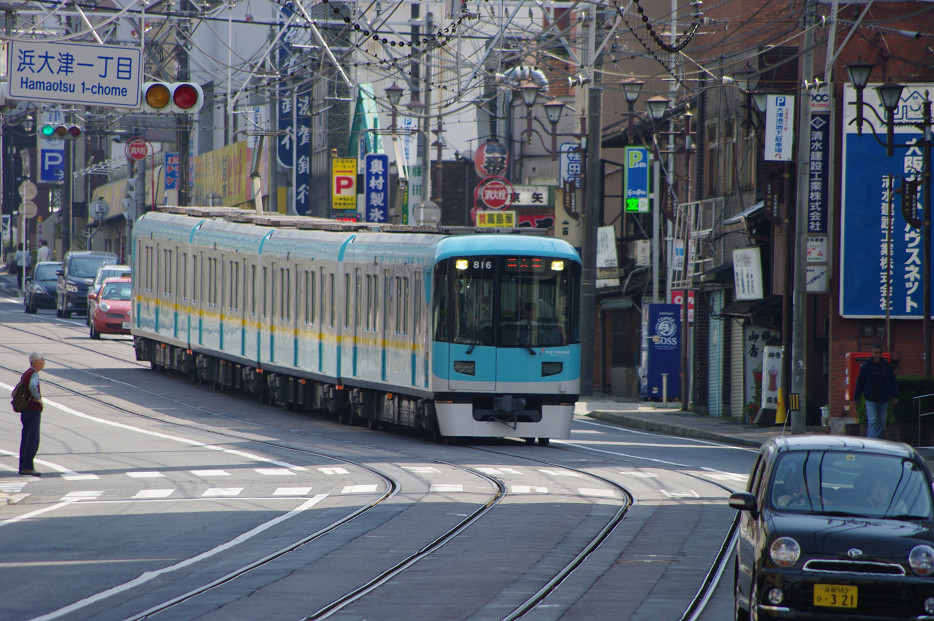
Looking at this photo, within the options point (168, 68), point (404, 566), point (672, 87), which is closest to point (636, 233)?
point (672, 87)

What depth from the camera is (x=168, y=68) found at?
87.8 m

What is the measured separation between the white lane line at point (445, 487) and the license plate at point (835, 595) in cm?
908

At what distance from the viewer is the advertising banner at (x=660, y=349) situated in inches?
1480

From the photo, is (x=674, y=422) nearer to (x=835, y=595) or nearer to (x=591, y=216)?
(x=591, y=216)

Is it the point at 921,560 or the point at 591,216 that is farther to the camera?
the point at 591,216

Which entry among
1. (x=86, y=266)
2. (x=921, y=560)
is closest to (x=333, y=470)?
(x=921, y=560)

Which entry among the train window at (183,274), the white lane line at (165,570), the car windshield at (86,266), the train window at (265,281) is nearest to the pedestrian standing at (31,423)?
the white lane line at (165,570)

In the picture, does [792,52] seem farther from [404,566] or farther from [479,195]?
[404,566]

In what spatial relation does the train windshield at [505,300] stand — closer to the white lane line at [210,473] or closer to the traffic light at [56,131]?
the white lane line at [210,473]

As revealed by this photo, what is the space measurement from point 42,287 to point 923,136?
3930 cm

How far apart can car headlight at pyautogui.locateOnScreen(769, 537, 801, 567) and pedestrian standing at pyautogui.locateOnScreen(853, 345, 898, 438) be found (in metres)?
14.6

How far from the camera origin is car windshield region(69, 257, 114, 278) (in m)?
56.7

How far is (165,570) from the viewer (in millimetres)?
13062

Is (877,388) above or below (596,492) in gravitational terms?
above
